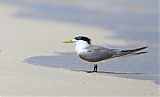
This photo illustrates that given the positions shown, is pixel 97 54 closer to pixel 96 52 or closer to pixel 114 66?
pixel 96 52

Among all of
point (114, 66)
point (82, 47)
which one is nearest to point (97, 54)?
point (82, 47)

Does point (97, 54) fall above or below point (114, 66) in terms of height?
above

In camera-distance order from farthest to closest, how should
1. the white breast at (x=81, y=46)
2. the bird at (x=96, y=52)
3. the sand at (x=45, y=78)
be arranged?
the white breast at (x=81, y=46), the bird at (x=96, y=52), the sand at (x=45, y=78)

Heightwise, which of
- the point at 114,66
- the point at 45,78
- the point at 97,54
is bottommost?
the point at 45,78

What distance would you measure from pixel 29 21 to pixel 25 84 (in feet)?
20.3

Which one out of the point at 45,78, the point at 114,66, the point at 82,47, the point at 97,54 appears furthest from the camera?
the point at 114,66

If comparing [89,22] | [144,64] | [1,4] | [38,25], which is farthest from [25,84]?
[1,4]

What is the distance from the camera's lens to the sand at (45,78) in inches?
245

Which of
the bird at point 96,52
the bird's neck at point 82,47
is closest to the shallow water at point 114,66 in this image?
the bird at point 96,52

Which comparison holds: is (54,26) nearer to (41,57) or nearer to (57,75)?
(41,57)

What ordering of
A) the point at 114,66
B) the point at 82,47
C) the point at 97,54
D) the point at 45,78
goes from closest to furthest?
1. the point at 45,78
2. the point at 97,54
3. the point at 82,47
4. the point at 114,66

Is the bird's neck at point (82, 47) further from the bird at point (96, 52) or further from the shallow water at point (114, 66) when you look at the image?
the shallow water at point (114, 66)

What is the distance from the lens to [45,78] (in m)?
6.84

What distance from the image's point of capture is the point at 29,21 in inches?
492
